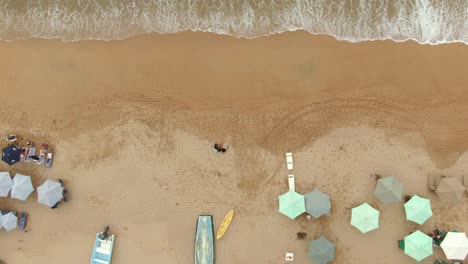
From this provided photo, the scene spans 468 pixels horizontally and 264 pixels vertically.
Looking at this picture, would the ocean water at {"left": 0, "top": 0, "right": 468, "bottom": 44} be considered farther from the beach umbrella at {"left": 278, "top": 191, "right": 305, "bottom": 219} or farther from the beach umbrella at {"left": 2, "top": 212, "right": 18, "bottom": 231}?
the beach umbrella at {"left": 2, "top": 212, "right": 18, "bottom": 231}

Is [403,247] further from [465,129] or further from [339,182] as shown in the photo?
[465,129]

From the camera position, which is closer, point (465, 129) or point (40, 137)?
point (465, 129)

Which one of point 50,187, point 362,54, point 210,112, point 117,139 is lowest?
point 50,187

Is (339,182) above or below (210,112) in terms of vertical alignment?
below

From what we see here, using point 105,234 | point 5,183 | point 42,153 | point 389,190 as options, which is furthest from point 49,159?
point 389,190

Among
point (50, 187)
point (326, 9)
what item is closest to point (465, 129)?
point (326, 9)

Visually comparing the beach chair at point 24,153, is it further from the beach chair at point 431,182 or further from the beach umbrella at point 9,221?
the beach chair at point 431,182

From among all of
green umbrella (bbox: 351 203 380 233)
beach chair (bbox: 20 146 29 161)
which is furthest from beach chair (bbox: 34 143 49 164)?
green umbrella (bbox: 351 203 380 233)

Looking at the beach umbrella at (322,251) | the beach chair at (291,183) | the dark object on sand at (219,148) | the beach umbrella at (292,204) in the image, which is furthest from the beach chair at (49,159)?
the beach umbrella at (322,251)
